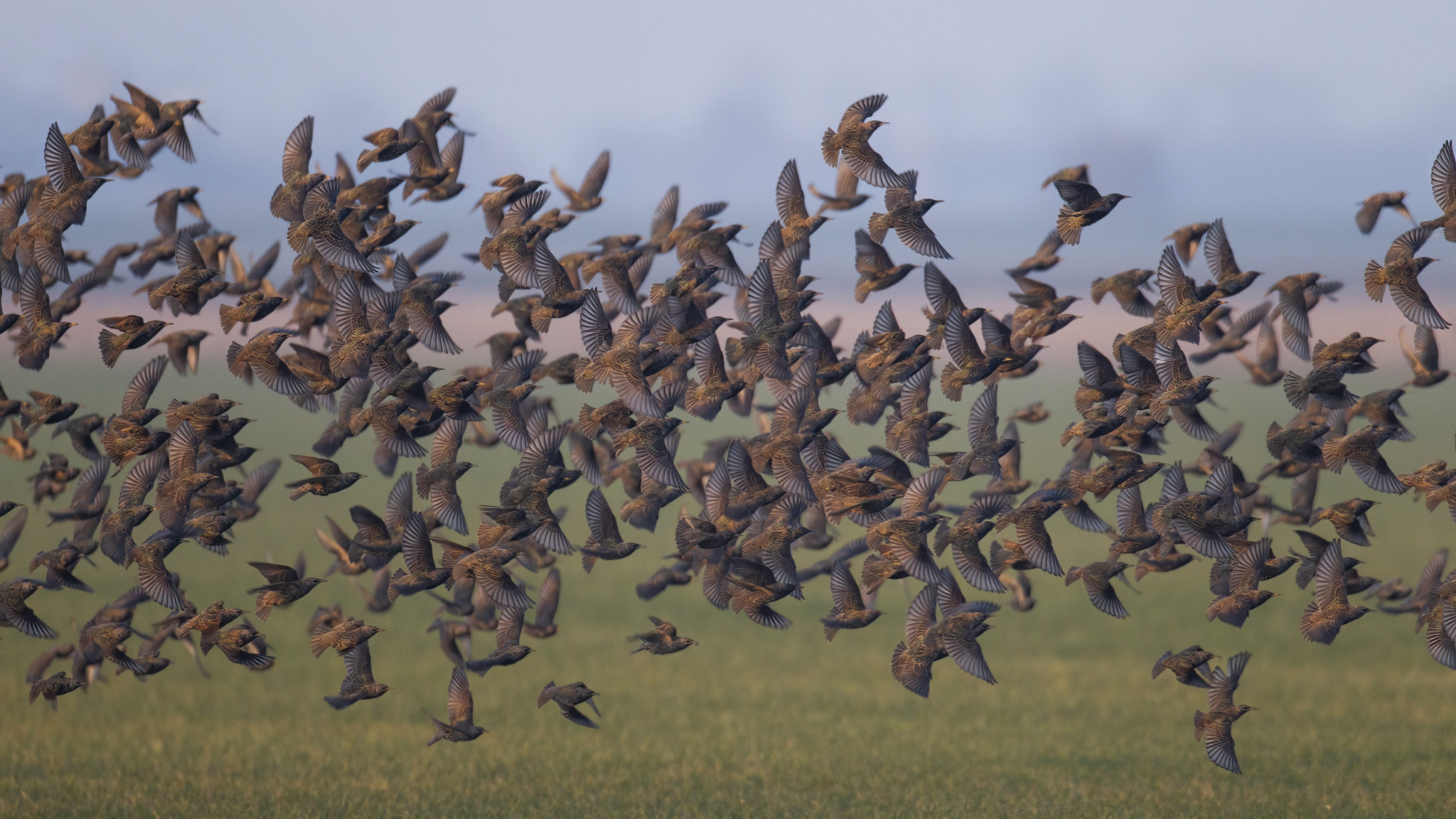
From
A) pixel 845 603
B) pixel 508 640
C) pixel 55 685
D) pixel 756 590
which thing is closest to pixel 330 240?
pixel 508 640

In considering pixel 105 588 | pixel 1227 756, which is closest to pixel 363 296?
pixel 1227 756

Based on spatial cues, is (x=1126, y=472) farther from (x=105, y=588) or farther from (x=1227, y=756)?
(x=105, y=588)

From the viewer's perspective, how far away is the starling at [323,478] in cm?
933

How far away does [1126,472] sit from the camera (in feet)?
31.1

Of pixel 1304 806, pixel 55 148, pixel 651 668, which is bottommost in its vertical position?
pixel 1304 806

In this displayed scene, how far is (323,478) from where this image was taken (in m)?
9.44

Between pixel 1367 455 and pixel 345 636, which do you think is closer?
pixel 1367 455

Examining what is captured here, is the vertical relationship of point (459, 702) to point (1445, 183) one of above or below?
below

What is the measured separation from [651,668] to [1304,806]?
12.2 meters

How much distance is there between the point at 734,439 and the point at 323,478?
3.27 m

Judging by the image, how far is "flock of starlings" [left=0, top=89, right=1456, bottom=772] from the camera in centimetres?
934

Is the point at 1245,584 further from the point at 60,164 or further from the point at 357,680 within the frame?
the point at 60,164

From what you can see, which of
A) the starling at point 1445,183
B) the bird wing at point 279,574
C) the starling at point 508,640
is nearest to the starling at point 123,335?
the bird wing at point 279,574

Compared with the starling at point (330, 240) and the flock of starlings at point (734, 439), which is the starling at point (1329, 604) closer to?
the flock of starlings at point (734, 439)
